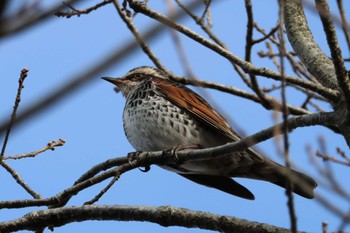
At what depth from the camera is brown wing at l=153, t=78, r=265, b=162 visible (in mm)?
6566

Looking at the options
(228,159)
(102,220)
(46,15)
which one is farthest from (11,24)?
(228,159)

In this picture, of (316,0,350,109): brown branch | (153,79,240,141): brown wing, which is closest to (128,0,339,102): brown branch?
(316,0,350,109): brown branch

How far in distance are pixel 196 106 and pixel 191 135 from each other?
45 centimetres

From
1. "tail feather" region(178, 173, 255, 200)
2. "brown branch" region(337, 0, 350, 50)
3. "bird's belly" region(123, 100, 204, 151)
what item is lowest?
"brown branch" region(337, 0, 350, 50)

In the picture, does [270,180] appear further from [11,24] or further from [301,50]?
[11,24]

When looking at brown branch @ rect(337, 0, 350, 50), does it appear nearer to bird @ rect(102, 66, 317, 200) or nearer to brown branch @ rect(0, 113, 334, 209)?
brown branch @ rect(0, 113, 334, 209)

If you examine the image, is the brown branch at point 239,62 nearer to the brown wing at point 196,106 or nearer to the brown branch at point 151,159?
the brown branch at point 151,159

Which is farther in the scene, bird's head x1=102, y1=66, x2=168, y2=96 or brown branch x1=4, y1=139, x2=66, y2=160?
bird's head x1=102, y1=66, x2=168, y2=96

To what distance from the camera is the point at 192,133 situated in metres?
6.59

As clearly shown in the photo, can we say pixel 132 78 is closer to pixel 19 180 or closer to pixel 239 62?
Result: pixel 19 180

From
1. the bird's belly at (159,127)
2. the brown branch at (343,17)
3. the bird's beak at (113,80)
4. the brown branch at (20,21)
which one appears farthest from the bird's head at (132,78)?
the brown branch at (20,21)

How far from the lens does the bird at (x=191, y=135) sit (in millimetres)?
6426

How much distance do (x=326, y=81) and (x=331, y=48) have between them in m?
1.29

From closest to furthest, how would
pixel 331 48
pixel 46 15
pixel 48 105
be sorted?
1. pixel 48 105
2. pixel 46 15
3. pixel 331 48
